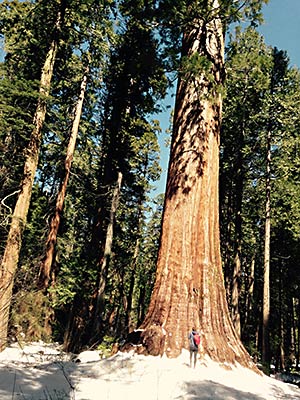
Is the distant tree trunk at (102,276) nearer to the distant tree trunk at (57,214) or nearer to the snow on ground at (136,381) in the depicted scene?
the distant tree trunk at (57,214)

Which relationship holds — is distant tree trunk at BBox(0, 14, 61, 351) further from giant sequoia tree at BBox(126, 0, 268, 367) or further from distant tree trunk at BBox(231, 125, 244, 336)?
distant tree trunk at BBox(231, 125, 244, 336)

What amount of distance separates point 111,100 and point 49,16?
6.54 m

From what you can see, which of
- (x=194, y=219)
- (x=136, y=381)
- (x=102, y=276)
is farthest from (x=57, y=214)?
(x=136, y=381)

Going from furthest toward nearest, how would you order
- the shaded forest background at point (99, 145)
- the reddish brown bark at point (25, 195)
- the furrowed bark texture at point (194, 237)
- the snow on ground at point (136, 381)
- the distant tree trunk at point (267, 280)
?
the distant tree trunk at point (267, 280) < the shaded forest background at point (99, 145) < the reddish brown bark at point (25, 195) < the furrowed bark texture at point (194, 237) < the snow on ground at point (136, 381)

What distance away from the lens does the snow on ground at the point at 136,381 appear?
3.63 meters

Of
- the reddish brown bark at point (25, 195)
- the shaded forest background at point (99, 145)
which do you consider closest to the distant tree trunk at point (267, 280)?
the shaded forest background at point (99, 145)

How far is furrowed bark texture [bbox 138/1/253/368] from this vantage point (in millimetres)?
5285

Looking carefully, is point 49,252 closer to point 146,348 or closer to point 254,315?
point 146,348

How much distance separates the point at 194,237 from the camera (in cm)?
591

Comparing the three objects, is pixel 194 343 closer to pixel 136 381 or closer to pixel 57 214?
pixel 136 381

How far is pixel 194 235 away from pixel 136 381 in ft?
8.01

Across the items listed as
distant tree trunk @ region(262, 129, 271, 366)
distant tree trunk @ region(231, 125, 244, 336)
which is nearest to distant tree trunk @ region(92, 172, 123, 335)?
distant tree trunk @ region(231, 125, 244, 336)

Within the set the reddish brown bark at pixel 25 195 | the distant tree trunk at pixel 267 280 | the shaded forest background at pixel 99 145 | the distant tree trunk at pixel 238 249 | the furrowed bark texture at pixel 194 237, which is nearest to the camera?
the furrowed bark texture at pixel 194 237

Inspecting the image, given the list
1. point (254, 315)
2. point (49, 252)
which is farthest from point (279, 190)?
point (254, 315)
